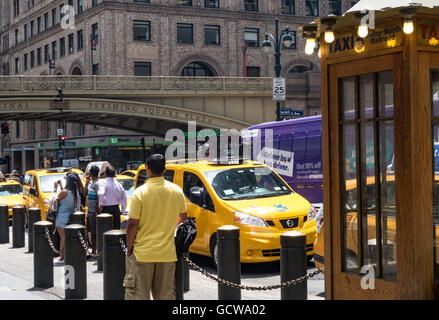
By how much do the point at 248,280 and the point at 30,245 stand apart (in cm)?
578

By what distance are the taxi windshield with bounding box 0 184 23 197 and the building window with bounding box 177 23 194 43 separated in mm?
34448

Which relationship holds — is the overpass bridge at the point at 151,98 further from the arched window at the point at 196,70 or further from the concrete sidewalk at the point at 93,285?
the concrete sidewalk at the point at 93,285

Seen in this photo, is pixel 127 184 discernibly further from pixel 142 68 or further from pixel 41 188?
pixel 142 68

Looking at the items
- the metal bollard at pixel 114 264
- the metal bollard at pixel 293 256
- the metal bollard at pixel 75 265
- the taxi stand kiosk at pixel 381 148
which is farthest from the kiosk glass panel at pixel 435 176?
the metal bollard at pixel 75 265

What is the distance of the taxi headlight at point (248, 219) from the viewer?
34.4ft

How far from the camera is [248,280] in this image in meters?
10.0

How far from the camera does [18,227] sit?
574 inches

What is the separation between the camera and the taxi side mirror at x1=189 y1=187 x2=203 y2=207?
10750mm

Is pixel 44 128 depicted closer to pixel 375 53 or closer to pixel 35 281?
pixel 35 281

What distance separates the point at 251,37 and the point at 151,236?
53.7 metres

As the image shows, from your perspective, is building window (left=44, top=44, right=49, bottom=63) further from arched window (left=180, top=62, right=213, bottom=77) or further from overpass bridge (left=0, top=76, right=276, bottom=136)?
overpass bridge (left=0, top=76, right=276, bottom=136)

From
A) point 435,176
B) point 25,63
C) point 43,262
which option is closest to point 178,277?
point 435,176

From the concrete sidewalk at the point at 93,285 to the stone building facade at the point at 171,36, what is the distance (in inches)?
1693

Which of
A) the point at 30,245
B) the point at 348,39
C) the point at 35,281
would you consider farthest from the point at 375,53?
A: the point at 30,245
